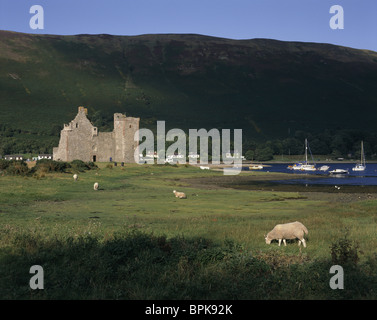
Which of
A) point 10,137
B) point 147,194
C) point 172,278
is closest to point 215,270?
point 172,278

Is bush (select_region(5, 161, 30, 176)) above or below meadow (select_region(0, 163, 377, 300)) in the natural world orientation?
above

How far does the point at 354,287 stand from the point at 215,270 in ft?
12.0

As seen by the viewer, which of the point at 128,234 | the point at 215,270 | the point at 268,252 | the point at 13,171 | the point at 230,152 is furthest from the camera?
the point at 230,152

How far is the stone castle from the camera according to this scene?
9506cm

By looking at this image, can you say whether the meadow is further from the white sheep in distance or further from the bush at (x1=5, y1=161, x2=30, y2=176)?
the bush at (x1=5, y1=161, x2=30, y2=176)

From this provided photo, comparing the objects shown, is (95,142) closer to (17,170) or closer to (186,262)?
(17,170)

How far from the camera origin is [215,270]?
13.2m

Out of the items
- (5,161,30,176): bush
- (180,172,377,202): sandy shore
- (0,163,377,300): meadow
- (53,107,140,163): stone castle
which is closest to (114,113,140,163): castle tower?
(53,107,140,163): stone castle

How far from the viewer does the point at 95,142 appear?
9806 centimetres

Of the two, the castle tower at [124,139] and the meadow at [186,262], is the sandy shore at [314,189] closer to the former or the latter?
the meadow at [186,262]

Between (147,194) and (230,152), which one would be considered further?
(230,152)


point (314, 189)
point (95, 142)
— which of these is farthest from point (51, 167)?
point (95, 142)

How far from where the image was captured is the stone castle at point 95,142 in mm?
95062

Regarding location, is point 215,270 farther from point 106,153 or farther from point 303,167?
point 303,167
